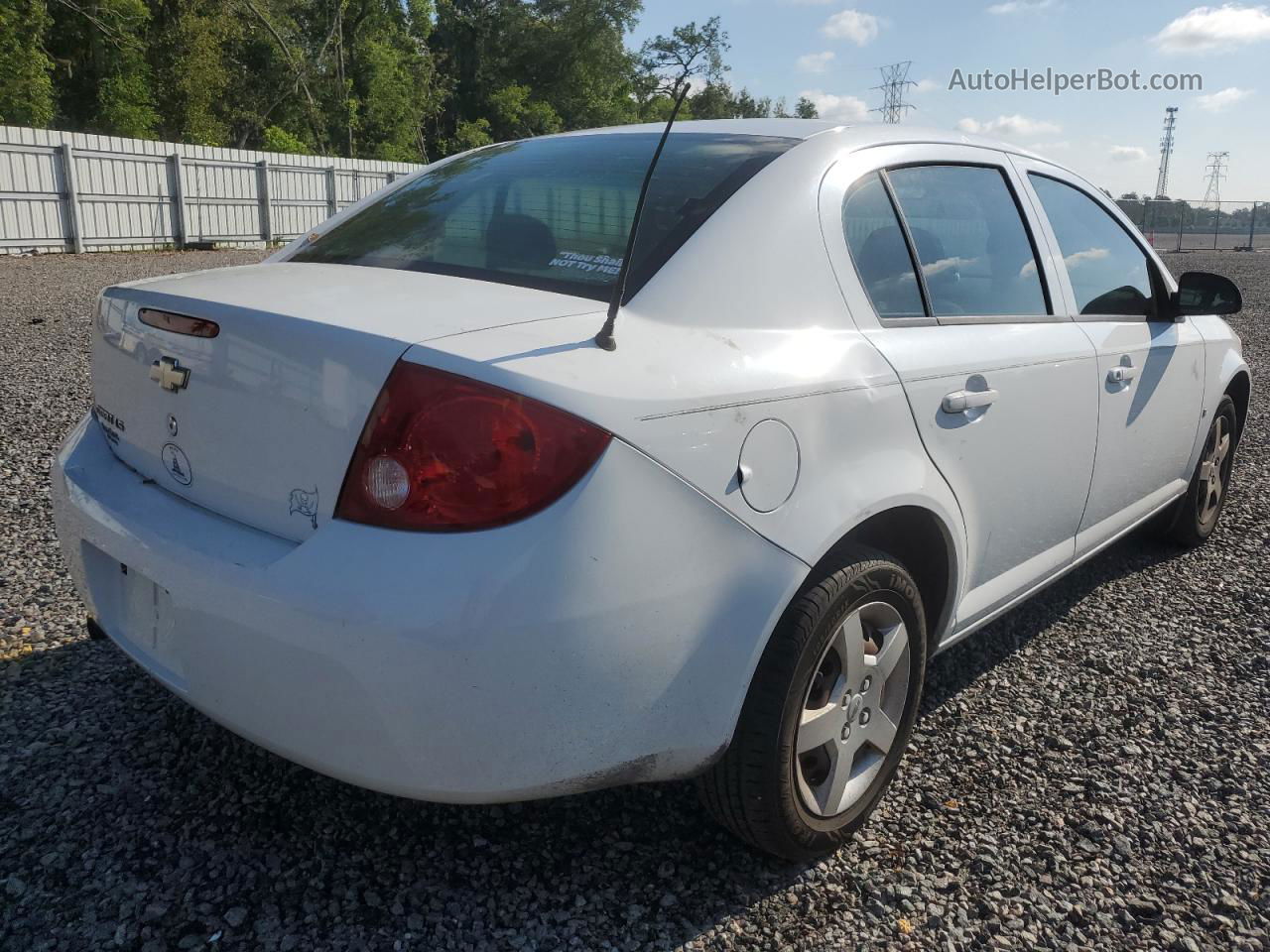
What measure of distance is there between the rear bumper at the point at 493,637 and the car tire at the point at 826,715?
0.36ft

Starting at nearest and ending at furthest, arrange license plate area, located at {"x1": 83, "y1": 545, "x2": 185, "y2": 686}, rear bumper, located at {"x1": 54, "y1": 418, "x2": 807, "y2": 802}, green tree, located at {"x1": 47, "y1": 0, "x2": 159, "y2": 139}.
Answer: rear bumper, located at {"x1": 54, "y1": 418, "x2": 807, "y2": 802} < license plate area, located at {"x1": 83, "y1": 545, "x2": 185, "y2": 686} < green tree, located at {"x1": 47, "y1": 0, "x2": 159, "y2": 139}

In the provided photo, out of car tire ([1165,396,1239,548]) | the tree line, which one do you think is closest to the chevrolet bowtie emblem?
car tire ([1165,396,1239,548])

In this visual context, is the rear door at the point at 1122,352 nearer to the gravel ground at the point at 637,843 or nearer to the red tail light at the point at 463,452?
the gravel ground at the point at 637,843

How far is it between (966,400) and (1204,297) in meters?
1.85

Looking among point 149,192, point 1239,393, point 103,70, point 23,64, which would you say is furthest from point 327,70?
point 1239,393

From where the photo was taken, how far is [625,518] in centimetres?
159

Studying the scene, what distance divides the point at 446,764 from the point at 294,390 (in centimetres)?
68

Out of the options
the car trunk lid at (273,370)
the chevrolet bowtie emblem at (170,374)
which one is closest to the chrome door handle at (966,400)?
the car trunk lid at (273,370)

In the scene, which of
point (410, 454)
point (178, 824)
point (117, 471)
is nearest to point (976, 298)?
point (410, 454)

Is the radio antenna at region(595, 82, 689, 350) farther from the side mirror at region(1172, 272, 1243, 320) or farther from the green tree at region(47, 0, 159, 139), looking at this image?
the green tree at region(47, 0, 159, 139)

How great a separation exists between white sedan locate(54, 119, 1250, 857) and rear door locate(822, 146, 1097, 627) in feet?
0.04

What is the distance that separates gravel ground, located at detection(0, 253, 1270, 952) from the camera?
6.33 feet

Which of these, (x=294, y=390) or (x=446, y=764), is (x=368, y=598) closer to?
(x=446, y=764)

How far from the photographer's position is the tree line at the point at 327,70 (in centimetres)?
3216
